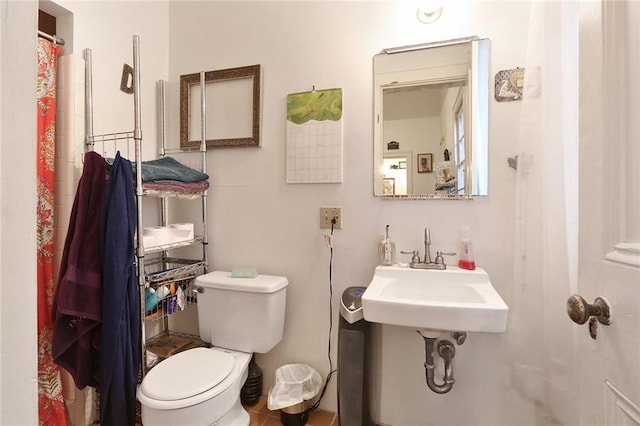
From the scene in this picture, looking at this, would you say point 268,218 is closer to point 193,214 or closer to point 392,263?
point 193,214

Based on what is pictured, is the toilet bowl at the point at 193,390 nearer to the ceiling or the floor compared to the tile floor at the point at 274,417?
nearer to the ceiling

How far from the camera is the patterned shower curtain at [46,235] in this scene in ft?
4.17

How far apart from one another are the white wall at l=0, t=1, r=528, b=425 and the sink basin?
0.17 metres

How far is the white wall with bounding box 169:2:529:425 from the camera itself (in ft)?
4.52

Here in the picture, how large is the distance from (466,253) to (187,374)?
1.31m

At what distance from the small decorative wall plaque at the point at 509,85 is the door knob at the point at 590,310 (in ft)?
3.55

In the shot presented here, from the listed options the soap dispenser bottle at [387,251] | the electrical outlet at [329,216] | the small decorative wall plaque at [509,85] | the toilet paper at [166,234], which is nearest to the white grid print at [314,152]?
the electrical outlet at [329,216]

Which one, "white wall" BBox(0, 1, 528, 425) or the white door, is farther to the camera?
"white wall" BBox(0, 1, 528, 425)

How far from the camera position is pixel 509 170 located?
136 cm

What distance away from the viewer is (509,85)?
135 cm

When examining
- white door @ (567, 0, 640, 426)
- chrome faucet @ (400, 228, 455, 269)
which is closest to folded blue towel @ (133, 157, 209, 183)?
chrome faucet @ (400, 228, 455, 269)

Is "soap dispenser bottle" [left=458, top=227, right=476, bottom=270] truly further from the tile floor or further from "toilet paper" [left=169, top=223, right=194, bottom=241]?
"toilet paper" [left=169, top=223, right=194, bottom=241]
